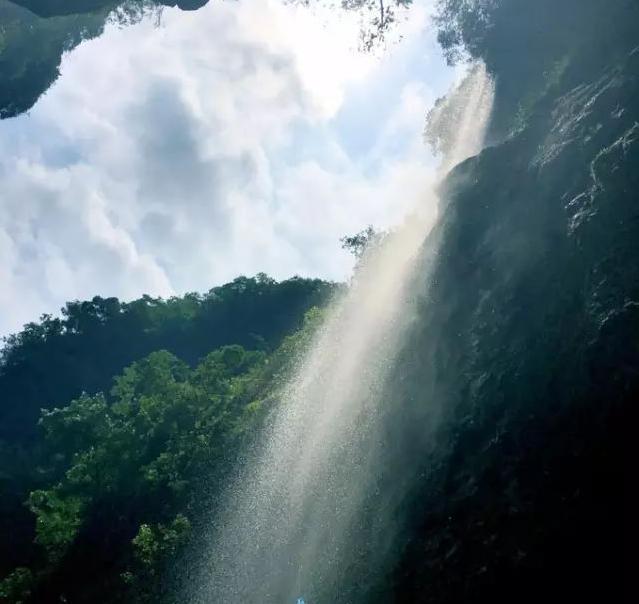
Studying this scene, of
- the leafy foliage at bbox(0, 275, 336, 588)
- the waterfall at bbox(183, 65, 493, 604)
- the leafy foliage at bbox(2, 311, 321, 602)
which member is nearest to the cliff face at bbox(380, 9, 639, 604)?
the waterfall at bbox(183, 65, 493, 604)

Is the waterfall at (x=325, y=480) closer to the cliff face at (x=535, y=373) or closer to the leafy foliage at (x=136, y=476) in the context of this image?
the cliff face at (x=535, y=373)

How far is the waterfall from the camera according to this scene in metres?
18.8

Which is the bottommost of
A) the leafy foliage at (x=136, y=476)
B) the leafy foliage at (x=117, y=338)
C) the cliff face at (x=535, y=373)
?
the cliff face at (x=535, y=373)

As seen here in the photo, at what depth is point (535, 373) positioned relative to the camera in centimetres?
1416

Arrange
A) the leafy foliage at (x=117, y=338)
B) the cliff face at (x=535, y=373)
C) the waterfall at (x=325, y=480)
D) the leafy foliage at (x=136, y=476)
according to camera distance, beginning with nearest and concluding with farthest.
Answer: the cliff face at (x=535, y=373), the waterfall at (x=325, y=480), the leafy foliage at (x=136, y=476), the leafy foliage at (x=117, y=338)

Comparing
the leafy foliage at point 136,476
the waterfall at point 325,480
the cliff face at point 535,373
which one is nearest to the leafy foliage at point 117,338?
the leafy foliage at point 136,476

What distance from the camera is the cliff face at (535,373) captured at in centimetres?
1133

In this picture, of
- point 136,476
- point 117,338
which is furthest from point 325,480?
point 117,338

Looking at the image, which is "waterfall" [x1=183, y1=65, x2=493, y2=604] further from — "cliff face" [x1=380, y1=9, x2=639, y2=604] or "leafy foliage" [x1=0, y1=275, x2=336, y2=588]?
"leafy foliage" [x1=0, y1=275, x2=336, y2=588]

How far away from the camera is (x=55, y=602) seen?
30.2m

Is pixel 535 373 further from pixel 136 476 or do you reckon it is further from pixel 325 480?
pixel 136 476

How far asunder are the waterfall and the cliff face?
2.22 meters

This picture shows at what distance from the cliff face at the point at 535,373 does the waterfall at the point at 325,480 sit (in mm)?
2219

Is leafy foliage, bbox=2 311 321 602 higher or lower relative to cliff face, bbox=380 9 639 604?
higher
